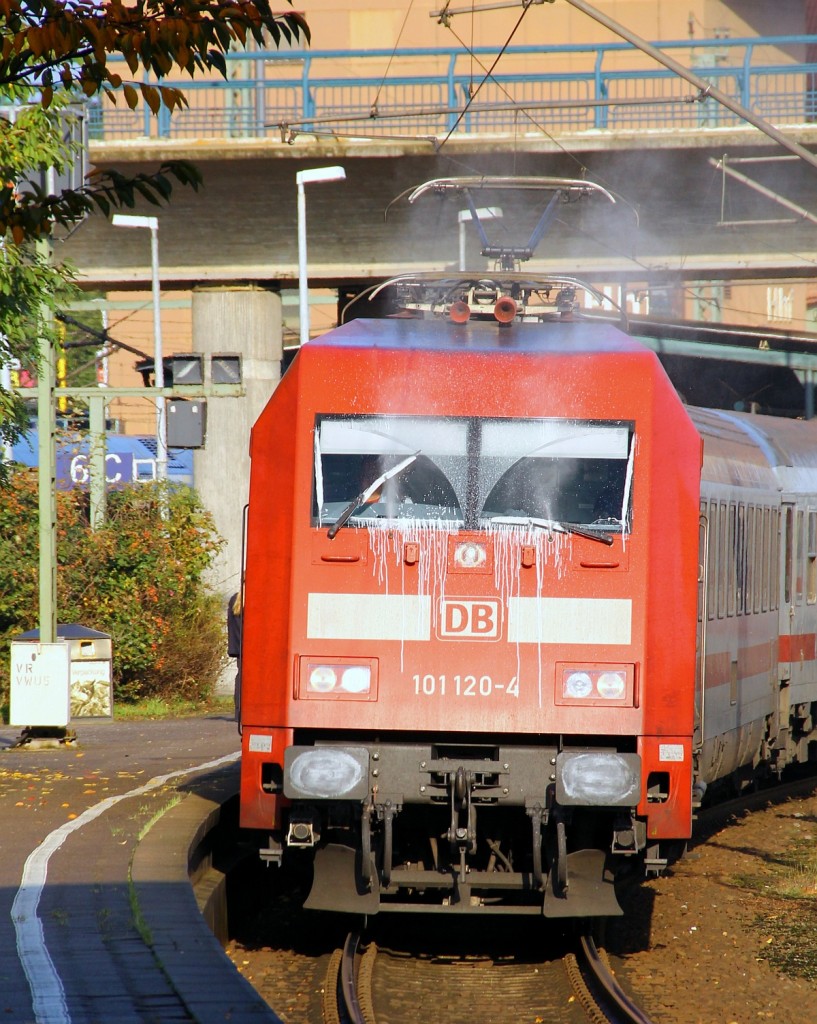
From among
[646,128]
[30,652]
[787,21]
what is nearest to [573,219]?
[646,128]

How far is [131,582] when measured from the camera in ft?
78.7

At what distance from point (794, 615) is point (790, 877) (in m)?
3.36

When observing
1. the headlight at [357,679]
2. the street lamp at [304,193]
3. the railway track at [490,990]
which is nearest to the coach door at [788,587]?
the railway track at [490,990]

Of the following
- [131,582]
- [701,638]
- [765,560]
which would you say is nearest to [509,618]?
[701,638]

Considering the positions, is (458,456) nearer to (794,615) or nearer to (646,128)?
(794,615)

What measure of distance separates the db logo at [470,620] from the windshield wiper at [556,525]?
46 centimetres

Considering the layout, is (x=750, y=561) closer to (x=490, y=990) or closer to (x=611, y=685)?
(x=611, y=685)

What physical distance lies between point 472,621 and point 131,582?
1641cm

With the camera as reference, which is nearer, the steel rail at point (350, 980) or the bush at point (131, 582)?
the steel rail at point (350, 980)

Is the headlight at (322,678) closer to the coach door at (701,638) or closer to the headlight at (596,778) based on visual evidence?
the headlight at (596,778)

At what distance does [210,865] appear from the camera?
10352 millimetres

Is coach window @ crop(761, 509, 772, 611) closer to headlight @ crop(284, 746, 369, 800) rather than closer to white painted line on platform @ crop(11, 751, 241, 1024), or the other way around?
white painted line on platform @ crop(11, 751, 241, 1024)

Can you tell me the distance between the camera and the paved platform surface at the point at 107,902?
596 centimetres

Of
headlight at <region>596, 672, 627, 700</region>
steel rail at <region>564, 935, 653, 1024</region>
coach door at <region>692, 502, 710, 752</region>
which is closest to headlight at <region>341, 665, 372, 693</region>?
headlight at <region>596, 672, 627, 700</region>
